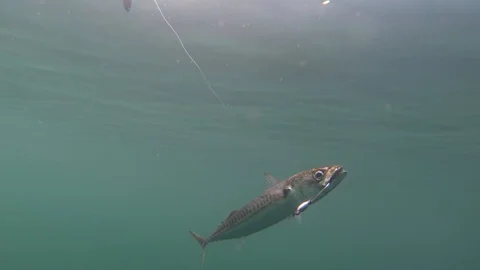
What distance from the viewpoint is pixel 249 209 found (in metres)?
3.02

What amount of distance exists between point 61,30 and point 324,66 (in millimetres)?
11486

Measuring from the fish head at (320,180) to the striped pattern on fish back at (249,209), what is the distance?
7.5 inches

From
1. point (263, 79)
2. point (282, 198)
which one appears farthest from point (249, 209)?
point (263, 79)

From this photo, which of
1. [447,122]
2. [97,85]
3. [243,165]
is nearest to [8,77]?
[97,85]

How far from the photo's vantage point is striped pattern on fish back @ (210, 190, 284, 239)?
280 cm

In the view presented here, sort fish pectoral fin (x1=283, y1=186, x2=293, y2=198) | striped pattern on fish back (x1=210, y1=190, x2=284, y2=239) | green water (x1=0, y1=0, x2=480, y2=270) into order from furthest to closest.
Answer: green water (x1=0, y1=0, x2=480, y2=270) → striped pattern on fish back (x1=210, y1=190, x2=284, y2=239) → fish pectoral fin (x1=283, y1=186, x2=293, y2=198)

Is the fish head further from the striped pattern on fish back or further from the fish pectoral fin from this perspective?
the striped pattern on fish back

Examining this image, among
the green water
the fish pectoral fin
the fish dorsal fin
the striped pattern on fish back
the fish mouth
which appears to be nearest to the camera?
the fish mouth

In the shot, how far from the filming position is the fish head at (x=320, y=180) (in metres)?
2.50

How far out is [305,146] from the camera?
37438 millimetres

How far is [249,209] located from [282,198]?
394 mm

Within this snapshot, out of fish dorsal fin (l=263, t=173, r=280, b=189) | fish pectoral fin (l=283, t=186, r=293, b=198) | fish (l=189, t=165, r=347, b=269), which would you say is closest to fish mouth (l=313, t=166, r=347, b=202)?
fish (l=189, t=165, r=347, b=269)

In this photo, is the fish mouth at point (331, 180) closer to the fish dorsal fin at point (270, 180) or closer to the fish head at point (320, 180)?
the fish head at point (320, 180)

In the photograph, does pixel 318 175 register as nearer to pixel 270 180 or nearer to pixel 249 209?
pixel 270 180
